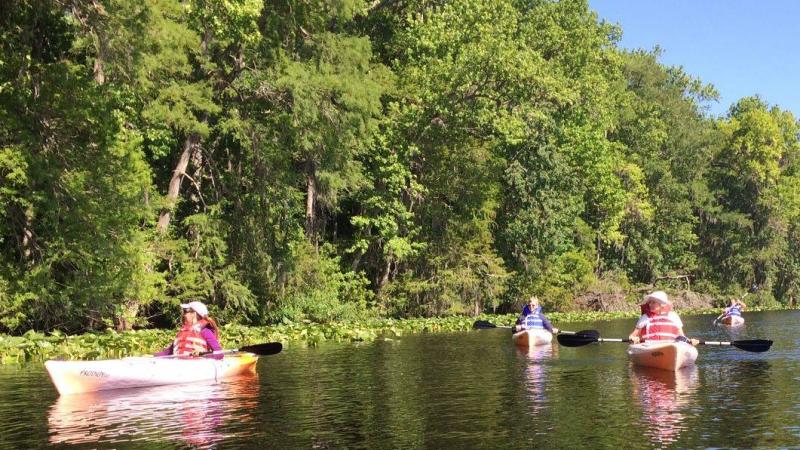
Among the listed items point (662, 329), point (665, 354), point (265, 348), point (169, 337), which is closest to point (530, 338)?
point (662, 329)

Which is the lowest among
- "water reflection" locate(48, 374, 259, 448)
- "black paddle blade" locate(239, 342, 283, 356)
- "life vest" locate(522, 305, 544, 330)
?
"water reflection" locate(48, 374, 259, 448)

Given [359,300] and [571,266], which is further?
[571,266]

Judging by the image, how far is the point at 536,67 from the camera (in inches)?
1502

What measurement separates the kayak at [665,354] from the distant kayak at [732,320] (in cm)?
2210

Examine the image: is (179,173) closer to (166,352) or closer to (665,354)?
(166,352)

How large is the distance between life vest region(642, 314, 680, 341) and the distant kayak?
21614 millimetres

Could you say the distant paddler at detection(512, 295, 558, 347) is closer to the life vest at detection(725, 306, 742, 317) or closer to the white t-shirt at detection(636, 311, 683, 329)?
the white t-shirt at detection(636, 311, 683, 329)

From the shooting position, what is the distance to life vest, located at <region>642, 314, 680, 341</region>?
19078mm

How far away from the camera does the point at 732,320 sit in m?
39.5

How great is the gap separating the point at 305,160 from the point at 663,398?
78.9 feet

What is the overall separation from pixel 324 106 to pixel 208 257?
6.90 m

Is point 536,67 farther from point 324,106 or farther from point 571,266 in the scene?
point 571,266

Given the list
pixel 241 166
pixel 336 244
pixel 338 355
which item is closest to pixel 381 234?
pixel 336 244

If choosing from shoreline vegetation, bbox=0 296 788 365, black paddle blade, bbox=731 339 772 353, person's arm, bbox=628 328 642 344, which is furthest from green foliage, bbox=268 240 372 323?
black paddle blade, bbox=731 339 772 353
